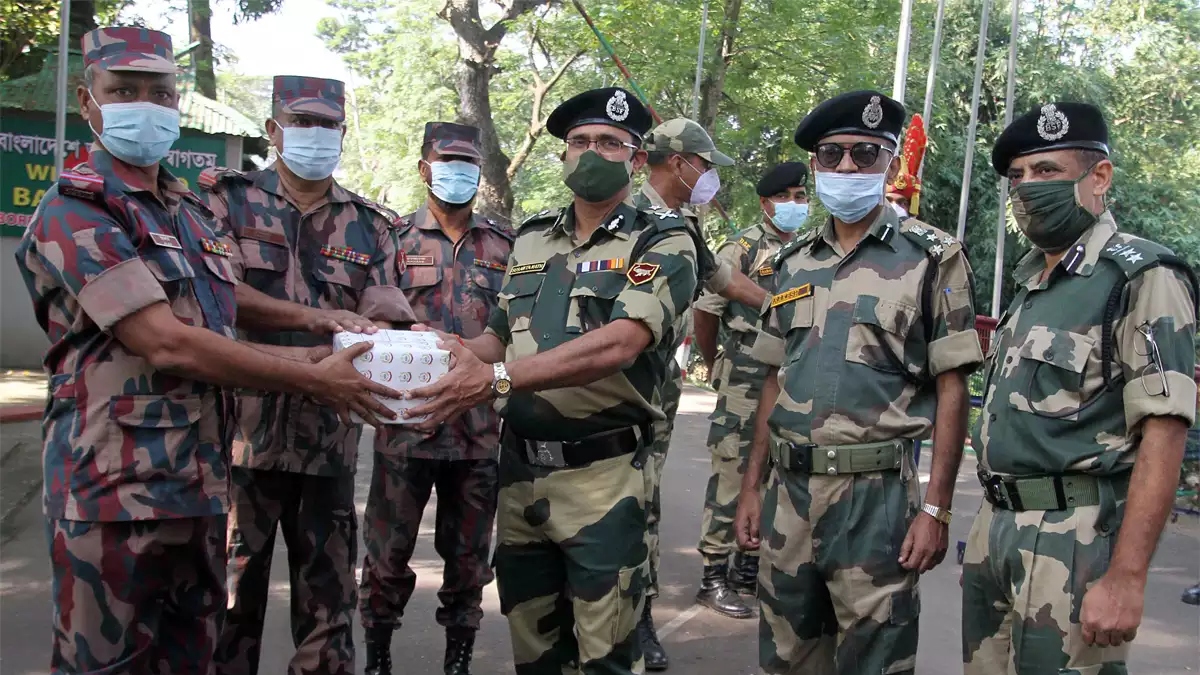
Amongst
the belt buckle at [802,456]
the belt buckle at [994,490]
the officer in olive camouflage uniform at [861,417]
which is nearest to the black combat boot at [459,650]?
the officer in olive camouflage uniform at [861,417]

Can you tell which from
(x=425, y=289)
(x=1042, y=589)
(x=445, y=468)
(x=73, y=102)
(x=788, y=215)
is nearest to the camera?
(x=1042, y=589)

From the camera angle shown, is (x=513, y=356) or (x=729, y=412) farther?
(x=729, y=412)

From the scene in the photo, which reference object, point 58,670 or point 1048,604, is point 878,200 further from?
point 58,670

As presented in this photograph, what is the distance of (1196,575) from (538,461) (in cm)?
551

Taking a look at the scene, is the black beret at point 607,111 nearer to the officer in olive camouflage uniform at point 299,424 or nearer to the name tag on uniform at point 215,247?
the officer in olive camouflage uniform at point 299,424

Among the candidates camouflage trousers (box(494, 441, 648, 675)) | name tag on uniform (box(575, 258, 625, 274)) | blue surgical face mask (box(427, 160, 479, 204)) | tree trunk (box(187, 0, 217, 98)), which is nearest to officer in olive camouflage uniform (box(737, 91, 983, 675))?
camouflage trousers (box(494, 441, 648, 675))

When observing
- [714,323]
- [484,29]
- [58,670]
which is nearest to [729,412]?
[714,323]

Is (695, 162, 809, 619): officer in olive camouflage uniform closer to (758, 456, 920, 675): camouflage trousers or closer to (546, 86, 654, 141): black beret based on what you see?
(758, 456, 920, 675): camouflage trousers

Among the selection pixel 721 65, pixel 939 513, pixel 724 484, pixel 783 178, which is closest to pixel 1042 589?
pixel 939 513

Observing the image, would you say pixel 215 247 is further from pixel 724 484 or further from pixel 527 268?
pixel 724 484

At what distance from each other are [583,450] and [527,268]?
2.19 ft

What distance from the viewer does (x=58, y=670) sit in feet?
9.39

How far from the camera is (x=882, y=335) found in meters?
3.18

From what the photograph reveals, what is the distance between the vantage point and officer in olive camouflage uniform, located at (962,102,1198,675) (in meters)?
2.58
